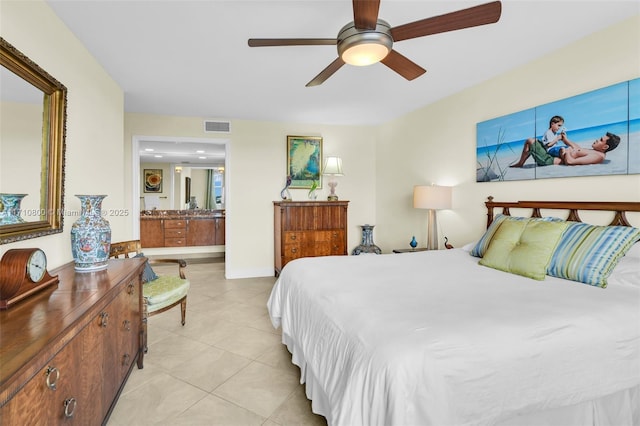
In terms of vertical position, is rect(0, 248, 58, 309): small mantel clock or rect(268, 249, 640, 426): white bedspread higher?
rect(0, 248, 58, 309): small mantel clock

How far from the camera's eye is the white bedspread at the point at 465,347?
1139 mm

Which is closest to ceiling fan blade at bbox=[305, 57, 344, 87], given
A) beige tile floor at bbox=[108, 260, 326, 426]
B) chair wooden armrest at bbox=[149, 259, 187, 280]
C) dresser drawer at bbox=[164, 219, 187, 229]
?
chair wooden armrest at bbox=[149, 259, 187, 280]

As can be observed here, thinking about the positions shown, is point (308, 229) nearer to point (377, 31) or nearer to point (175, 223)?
point (377, 31)

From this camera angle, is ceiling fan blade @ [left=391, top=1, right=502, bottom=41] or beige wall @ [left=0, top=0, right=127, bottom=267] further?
beige wall @ [left=0, top=0, right=127, bottom=267]

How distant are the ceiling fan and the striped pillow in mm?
1424

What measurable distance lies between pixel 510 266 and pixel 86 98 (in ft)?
11.2

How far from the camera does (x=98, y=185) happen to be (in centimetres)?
Answer: 277

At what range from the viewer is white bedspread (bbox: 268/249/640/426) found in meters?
1.14

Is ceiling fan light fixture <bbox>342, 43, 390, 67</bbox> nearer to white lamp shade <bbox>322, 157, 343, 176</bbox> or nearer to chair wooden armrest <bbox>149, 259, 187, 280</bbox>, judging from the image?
chair wooden armrest <bbox>149, 259, 187, 280</bbox>

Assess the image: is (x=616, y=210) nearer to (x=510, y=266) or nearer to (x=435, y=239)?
(x=510, y=266)

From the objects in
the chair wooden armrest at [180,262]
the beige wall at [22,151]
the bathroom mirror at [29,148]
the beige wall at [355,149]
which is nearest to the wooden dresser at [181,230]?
the beige wall at [355,149]

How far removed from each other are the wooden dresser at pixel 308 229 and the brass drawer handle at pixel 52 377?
11.6ft

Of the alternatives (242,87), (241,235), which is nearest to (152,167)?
(241,235)

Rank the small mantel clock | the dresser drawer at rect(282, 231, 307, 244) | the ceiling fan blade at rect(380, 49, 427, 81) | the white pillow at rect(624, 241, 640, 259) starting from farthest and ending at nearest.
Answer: the dresser drawer at rect(282, 231, 307, 244), the ceiling fan blade at rect(380, 49, 427, 81), the white pillow at rect(624, 241, 640, 259), the small mantel clock
